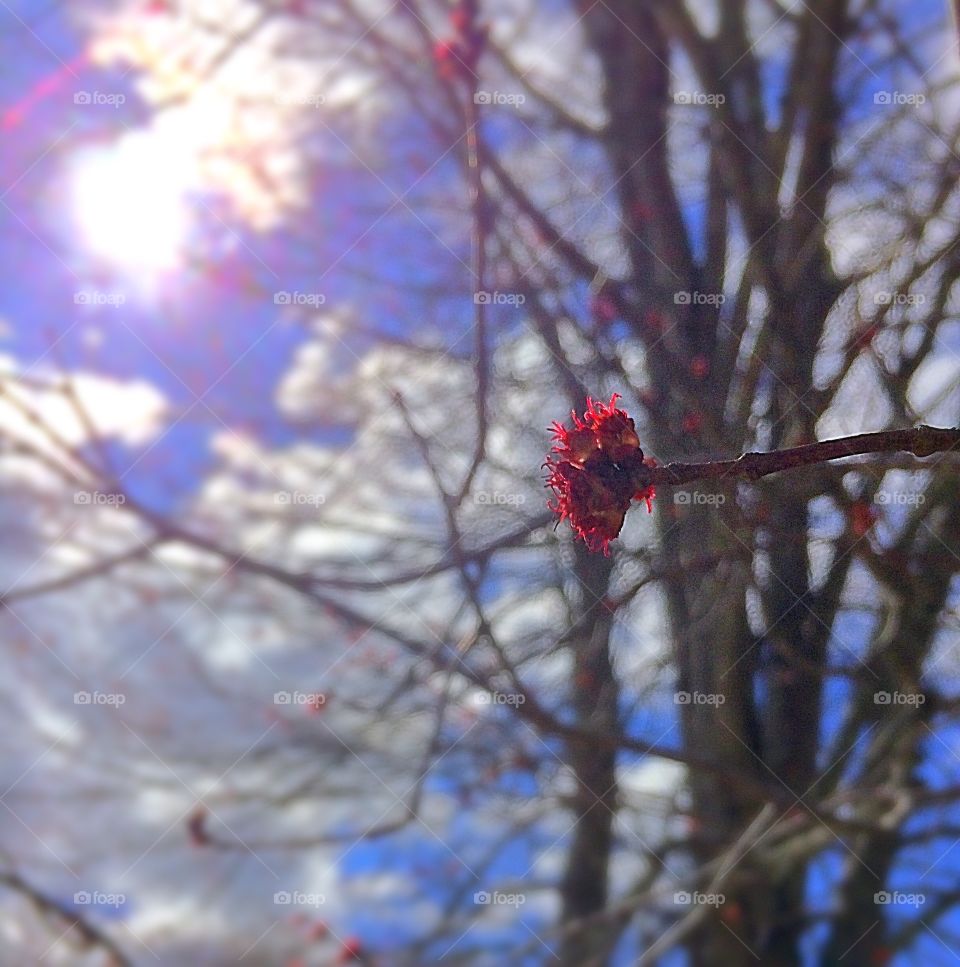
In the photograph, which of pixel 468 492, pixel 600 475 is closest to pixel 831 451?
pixel 600 475

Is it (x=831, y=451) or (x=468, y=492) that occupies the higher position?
(x=468, y=492)

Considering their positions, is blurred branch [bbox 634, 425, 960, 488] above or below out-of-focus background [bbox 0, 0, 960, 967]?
below

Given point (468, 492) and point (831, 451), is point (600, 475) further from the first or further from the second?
point (468, 492)

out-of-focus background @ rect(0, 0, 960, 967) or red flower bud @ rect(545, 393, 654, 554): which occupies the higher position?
out-of-focus background @ rect(0, 0, 960, 967)

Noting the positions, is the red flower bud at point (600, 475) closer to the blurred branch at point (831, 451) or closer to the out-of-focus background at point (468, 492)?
the blurred branch at point (831, 451)

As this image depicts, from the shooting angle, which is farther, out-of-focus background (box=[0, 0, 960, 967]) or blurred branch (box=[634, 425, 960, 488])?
out-of-focus background (box=[0, 0, 960, 967])

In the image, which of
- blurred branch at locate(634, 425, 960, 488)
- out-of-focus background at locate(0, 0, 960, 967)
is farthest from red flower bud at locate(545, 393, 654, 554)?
out-of-focus background at locate(0, 0, 960, 967)

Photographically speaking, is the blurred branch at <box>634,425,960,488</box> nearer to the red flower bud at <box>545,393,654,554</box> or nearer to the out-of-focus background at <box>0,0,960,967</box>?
the red flower bud at <box>545,393,654,554</box>

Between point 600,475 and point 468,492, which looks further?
point 468,492
